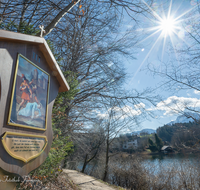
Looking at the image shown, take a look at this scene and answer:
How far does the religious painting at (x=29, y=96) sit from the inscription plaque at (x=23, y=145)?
15cm

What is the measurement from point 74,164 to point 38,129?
554 inches

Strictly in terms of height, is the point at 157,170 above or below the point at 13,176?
below

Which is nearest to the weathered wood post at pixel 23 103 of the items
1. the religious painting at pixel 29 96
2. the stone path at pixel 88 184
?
the religious painting at pixel 29 96

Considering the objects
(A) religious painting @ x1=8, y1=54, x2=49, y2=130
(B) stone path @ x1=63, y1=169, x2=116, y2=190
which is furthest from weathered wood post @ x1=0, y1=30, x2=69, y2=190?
(B) stone path @ x1=63, y1=169, x2=116, y2=190

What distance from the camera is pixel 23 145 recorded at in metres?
1.97

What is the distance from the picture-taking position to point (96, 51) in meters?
7.96

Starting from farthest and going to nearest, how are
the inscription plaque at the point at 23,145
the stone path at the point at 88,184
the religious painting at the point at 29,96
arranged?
the stone path at the point at 88,184
the religious painting at the point at 29,96
the inscription plaque at the point at 23,145

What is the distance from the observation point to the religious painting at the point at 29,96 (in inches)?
78.0

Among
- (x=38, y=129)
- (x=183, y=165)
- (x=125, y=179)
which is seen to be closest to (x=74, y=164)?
(x=125, y=179)

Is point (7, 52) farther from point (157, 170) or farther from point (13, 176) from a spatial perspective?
point (157, 170)

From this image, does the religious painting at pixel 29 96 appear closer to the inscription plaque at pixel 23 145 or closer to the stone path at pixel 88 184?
the inscription plaque at pixel 23 145

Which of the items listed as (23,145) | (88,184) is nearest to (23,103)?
(23,145)

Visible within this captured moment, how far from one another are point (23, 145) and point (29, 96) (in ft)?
2.37

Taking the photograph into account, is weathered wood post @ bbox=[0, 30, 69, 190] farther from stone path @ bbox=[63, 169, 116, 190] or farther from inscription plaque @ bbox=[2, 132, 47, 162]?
stone path @ bbox=[63, 169, 116, 190]
